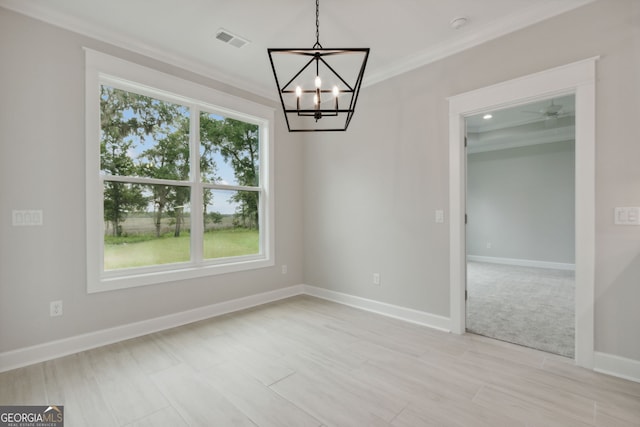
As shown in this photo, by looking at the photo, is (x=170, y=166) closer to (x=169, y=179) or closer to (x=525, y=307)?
(x=169, y=179)

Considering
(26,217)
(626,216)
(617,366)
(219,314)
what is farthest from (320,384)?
(26,217)

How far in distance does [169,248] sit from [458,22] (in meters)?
3.61

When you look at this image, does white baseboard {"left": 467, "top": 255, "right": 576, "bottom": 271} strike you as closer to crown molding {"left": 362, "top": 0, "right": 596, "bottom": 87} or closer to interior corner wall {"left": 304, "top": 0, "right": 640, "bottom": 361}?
interior corner wall {"left": 304, "top": 0, "right": 640, "bottom": 361}

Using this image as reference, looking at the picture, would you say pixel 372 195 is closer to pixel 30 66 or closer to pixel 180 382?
pixel 180 382

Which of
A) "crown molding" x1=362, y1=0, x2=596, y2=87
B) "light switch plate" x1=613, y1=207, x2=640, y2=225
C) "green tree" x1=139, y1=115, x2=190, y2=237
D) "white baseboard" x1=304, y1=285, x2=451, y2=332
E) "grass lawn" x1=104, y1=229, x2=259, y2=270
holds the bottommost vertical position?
"white baseboard" x1=304, y1=285, x2=451, y2=332

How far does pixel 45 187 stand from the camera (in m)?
2.44

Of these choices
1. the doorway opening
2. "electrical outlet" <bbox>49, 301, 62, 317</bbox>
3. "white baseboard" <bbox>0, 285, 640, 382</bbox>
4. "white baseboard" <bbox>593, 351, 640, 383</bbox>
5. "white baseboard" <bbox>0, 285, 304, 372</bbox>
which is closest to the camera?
"white baseboard" <bbox>593, 351, 640, 383</bbox>

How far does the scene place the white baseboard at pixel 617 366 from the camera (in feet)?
6.84

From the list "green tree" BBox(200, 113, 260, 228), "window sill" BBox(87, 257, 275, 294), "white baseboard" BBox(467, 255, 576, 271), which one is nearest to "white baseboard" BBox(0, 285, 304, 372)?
"window sill" BBox(87, 257, 275, 294)

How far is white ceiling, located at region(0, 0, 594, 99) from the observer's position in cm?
236

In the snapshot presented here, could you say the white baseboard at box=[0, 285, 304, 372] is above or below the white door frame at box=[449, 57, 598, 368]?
below

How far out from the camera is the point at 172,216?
3283 mm

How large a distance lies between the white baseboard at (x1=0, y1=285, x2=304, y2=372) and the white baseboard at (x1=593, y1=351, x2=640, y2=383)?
11.0ft

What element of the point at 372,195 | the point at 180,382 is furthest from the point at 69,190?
the point at 372,195
